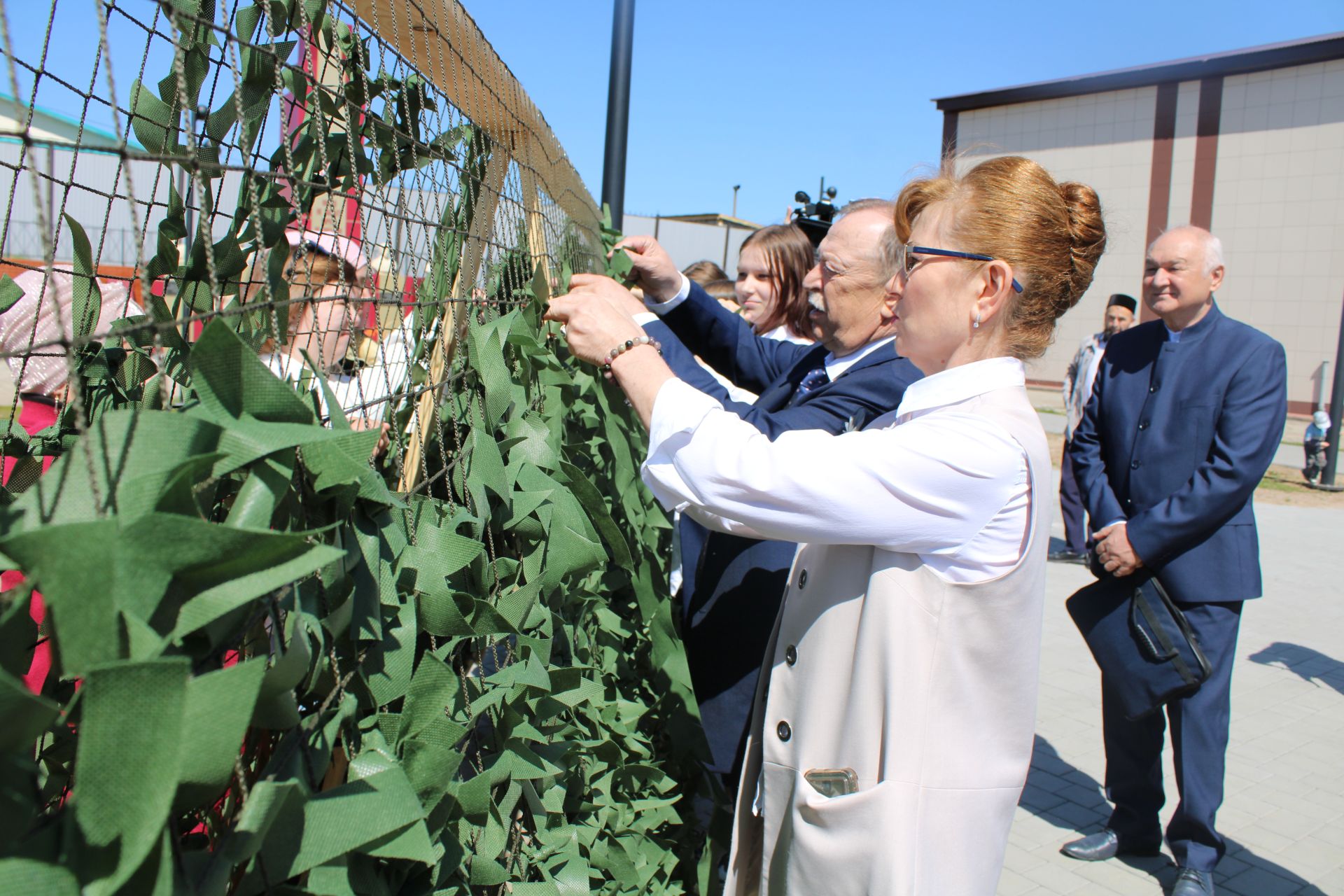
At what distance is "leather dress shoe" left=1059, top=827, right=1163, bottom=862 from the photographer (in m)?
3.24

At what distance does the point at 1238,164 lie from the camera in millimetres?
20766

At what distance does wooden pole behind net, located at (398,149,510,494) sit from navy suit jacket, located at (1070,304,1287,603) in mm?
2354

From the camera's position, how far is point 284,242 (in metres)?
1.00

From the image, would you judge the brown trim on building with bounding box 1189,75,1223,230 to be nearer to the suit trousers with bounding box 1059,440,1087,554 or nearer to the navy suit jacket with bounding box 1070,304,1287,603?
the suit trousers with bounding box 1059,440,1087,554

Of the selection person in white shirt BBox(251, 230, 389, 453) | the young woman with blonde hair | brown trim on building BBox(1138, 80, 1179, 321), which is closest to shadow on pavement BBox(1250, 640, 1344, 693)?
the young woman with blonde hair

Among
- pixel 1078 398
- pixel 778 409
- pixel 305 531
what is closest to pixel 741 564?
pixel 778 409

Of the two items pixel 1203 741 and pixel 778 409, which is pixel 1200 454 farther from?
pixel 778 409

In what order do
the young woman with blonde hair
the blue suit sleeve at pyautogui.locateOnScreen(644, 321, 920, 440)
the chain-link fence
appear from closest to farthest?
the chain-link fence
the blue suit sleeve at pyautogui.locateOnScreen(644, 321, 920, 440)
the young woman with blonde hair

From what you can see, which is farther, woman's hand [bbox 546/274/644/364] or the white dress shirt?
woman's hand [bbox 546/274/644/364]

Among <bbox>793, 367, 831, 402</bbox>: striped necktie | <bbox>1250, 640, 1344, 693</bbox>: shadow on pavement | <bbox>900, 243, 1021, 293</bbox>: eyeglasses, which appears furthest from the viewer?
<bbox>1250, 640, 1344, 693</bbox>: shadow on pavement

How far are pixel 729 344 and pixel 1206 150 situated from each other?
74.5 feet

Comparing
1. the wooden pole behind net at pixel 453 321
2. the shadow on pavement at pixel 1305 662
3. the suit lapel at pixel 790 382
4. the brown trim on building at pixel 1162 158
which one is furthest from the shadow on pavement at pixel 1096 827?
the brown trim on building at pixel 1162 158

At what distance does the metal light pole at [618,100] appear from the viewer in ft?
12.8

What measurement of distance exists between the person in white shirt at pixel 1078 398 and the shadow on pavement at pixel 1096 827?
8.98 feet
